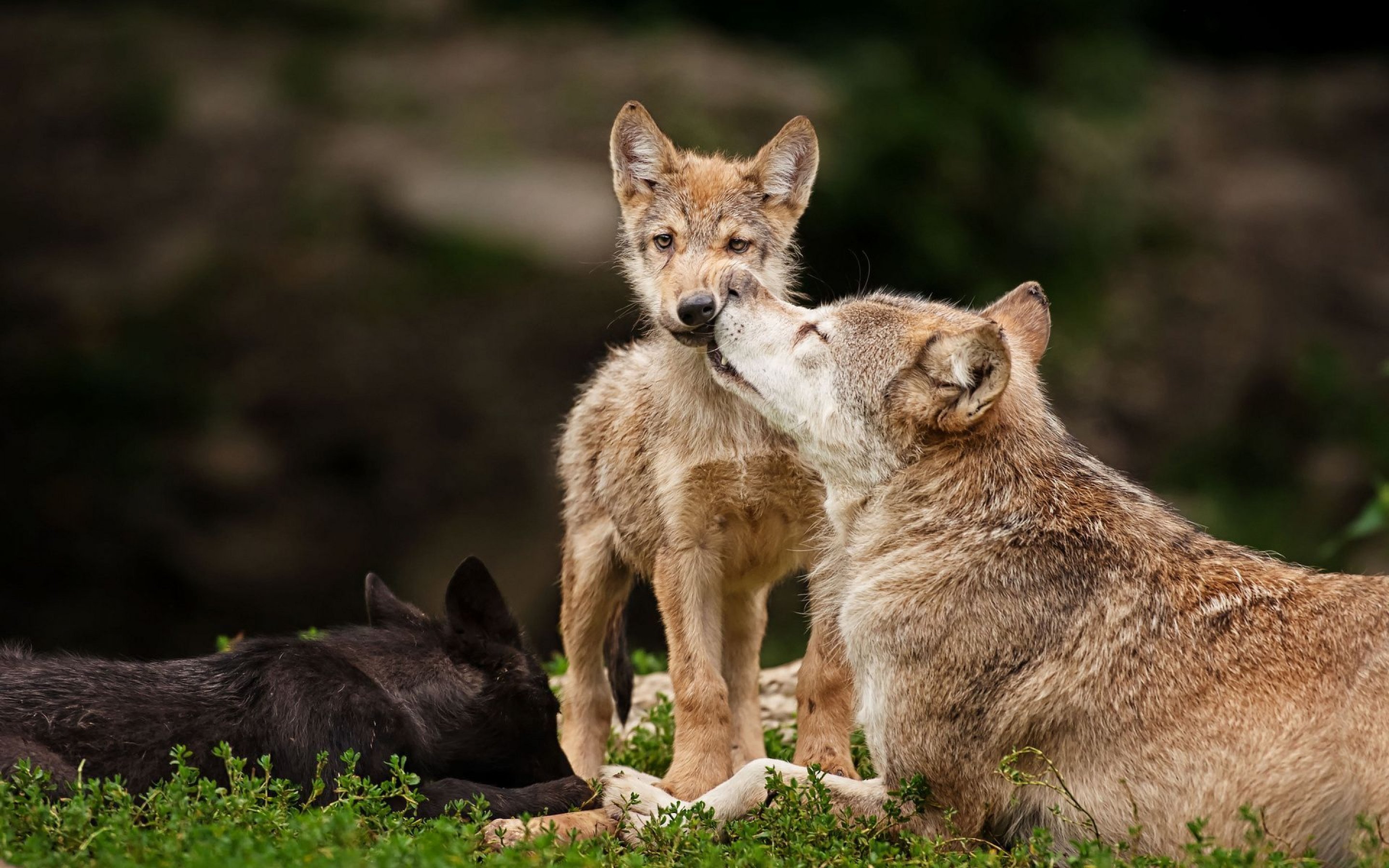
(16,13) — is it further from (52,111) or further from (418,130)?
(418,130)

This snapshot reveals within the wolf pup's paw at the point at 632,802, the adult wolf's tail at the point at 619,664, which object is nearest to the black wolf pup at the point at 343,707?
the wolf pup's paw at the point at 632,802

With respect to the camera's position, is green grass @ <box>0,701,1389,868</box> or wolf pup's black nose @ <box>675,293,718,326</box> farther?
wolf pup's black nose @ <box>675,293,718,326</box>

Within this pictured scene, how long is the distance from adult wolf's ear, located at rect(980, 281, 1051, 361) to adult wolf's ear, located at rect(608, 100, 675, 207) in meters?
2.00

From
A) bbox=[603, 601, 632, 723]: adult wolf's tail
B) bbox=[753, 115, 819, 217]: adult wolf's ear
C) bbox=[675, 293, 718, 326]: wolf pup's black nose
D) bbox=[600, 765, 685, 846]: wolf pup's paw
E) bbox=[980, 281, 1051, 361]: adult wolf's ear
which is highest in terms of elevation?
Answer: bbox=[753, 115, 819, 217]: adult wolf's ear

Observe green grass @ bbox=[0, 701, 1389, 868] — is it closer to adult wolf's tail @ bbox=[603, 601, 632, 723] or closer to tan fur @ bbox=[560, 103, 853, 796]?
tan fur @ bbox=[560, 103, 853, 796]

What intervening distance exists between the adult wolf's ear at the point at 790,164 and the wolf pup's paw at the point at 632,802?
3121mm

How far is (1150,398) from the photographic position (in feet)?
55.5

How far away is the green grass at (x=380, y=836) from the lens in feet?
16.0

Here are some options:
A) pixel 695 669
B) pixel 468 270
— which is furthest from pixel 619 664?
pixel 468 270

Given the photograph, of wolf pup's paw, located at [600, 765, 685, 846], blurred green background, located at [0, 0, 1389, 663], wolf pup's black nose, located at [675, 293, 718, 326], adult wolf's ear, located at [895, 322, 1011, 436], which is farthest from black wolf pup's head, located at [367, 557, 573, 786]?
blurred green background, located at [0, 0, 1389, 663]

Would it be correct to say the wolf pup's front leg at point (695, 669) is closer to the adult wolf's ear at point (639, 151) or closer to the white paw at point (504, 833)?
the white paw at point (504, 833)

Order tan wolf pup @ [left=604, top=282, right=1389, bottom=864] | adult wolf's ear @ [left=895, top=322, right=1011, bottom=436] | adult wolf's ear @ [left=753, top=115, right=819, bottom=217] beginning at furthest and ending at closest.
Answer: adult wolf's ear @ [left=753, top=115, right=819, bottom=217], adult wolf's ear @ [left=895, top=322, right=1011, bottom=436], tan wolf pup @ [left=604, top=282, right=1389, bottom=864]

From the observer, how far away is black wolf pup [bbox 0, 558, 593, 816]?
5867 millimetres

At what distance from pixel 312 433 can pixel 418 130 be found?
3.83m
